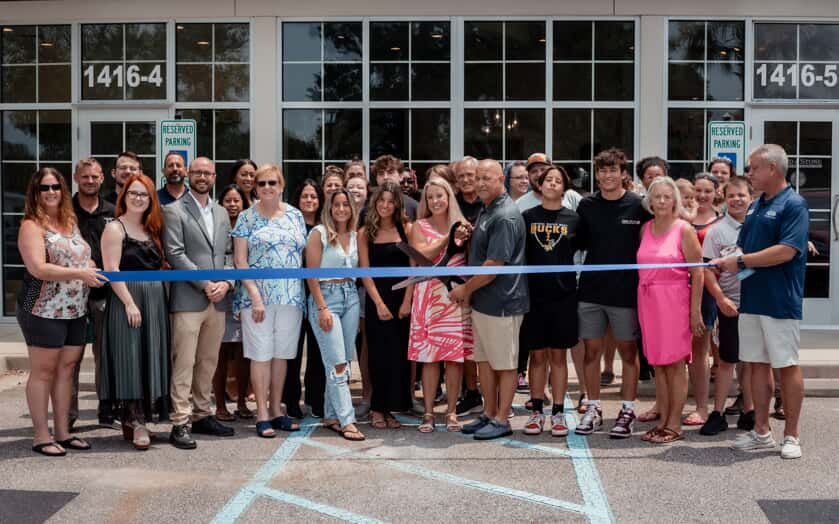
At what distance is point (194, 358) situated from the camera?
21.5 feet

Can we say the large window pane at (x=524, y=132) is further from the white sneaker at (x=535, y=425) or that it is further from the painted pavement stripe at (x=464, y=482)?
the painted pavement stripe at (x=464, y=482)

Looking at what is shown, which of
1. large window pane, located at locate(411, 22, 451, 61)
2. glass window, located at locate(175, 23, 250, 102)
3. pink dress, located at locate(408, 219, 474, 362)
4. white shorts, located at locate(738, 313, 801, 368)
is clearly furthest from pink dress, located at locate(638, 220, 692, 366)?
glass window, located at locate(175, 23, 250, 102)

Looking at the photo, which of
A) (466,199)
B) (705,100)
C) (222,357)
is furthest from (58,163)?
(705,100)

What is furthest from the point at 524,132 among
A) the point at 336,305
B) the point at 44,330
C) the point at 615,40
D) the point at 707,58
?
the point at 44,330

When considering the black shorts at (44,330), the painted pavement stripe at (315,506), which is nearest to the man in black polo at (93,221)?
the black shorts at (44,330)

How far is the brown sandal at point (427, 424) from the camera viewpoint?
22.3ft

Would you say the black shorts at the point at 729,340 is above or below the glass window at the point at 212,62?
below

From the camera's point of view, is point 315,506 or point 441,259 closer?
point 315,506

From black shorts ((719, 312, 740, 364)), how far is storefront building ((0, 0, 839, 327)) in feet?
15.4

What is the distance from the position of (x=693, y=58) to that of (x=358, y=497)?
27.7 feet

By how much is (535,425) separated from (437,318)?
3.61ft

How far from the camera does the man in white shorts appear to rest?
19.7ft

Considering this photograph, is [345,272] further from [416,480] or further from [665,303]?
[665,303]

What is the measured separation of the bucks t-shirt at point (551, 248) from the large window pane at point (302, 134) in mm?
5459
